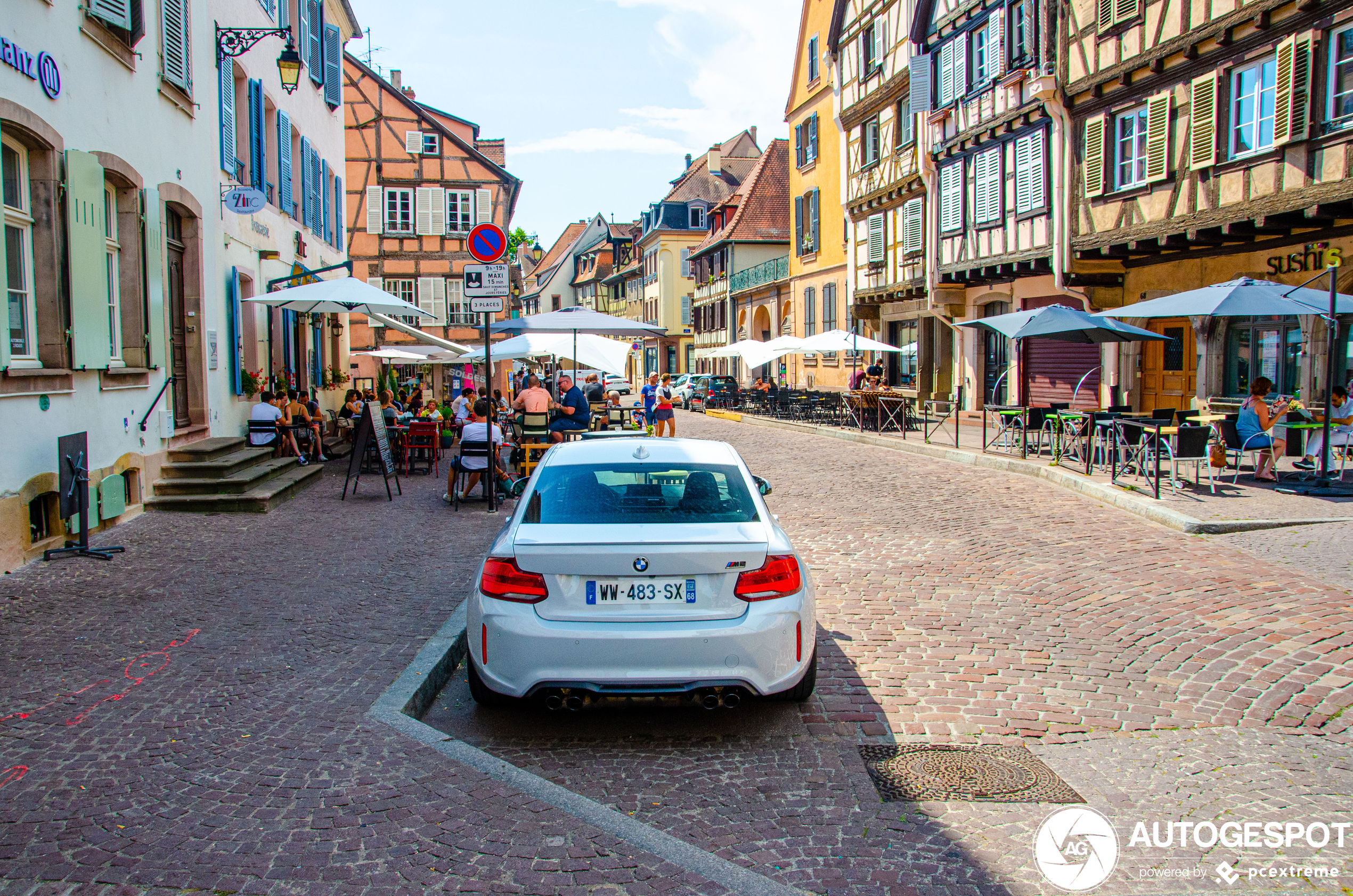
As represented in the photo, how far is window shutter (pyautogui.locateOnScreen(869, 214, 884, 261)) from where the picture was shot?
2994 centimetres

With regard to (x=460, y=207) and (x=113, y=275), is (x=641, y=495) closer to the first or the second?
(x=113, y=275)

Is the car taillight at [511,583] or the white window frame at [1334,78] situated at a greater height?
the white window frame at [1334,78]

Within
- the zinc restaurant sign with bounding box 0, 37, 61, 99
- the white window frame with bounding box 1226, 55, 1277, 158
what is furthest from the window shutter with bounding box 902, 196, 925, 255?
the zinc restaurant sign with bounding box 0, 37, 61, 99

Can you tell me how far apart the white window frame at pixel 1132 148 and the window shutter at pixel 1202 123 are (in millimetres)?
1299

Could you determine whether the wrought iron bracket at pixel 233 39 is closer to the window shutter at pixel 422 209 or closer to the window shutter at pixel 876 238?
the window shutter at pixel 876 238

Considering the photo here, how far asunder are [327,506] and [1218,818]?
10206 millimetres

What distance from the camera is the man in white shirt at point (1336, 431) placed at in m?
12.8

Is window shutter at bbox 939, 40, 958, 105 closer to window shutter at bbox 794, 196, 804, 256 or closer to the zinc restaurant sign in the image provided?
window shutter at bbox 794, 196, 804, 256

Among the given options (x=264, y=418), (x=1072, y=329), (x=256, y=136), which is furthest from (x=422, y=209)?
(x=1072, y=329)

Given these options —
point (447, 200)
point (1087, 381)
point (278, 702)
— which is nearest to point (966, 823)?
point (278, 702)

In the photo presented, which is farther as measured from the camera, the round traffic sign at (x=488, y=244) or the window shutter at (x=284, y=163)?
the window shutter at (x=284, y=163)

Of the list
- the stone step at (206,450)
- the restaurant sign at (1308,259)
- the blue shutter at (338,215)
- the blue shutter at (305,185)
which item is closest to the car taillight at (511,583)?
the stone step at (206,450)

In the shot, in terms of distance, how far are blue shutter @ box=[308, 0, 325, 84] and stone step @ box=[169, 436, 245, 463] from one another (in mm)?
10047

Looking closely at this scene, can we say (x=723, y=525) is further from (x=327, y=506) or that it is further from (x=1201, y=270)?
(x=1201, y=270)
